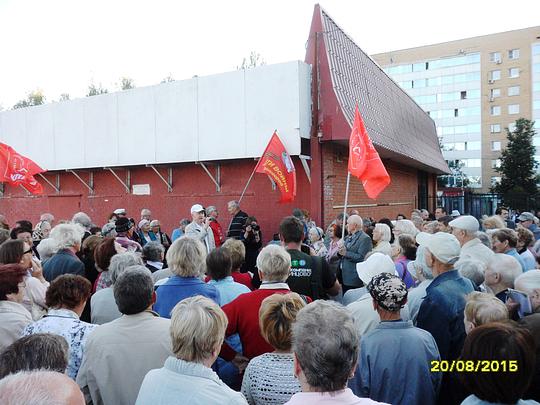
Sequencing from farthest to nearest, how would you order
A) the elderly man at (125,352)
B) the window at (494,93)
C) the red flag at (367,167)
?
the window at (494,93)
the red flag at (367,167)
the elderly man at (125,352)

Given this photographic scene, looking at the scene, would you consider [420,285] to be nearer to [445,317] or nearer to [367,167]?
[445,317]

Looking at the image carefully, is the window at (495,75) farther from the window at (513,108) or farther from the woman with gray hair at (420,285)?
the woman with gray hair at (420,285)

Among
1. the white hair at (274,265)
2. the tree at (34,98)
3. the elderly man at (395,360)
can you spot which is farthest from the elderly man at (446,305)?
the tree at (34,98)

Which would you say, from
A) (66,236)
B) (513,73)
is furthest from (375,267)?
(513,73)

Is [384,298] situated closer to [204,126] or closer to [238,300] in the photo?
[238,300]

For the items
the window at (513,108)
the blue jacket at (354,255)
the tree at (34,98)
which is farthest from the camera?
the window at (513,108)

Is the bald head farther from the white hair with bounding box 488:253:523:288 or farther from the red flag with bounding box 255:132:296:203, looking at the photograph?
the red flag with bounding box 255:132:296:203

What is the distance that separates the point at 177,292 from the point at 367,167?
4630 millimetres

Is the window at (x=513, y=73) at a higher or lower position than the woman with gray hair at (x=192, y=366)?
higher

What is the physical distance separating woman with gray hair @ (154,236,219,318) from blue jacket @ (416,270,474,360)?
67.6 inches

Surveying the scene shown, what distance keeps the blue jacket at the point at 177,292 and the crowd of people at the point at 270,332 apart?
0.01 m

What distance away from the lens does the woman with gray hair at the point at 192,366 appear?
208 centimetres

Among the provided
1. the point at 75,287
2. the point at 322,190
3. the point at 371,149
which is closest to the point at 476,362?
the point at 75,287

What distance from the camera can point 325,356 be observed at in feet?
6.14
